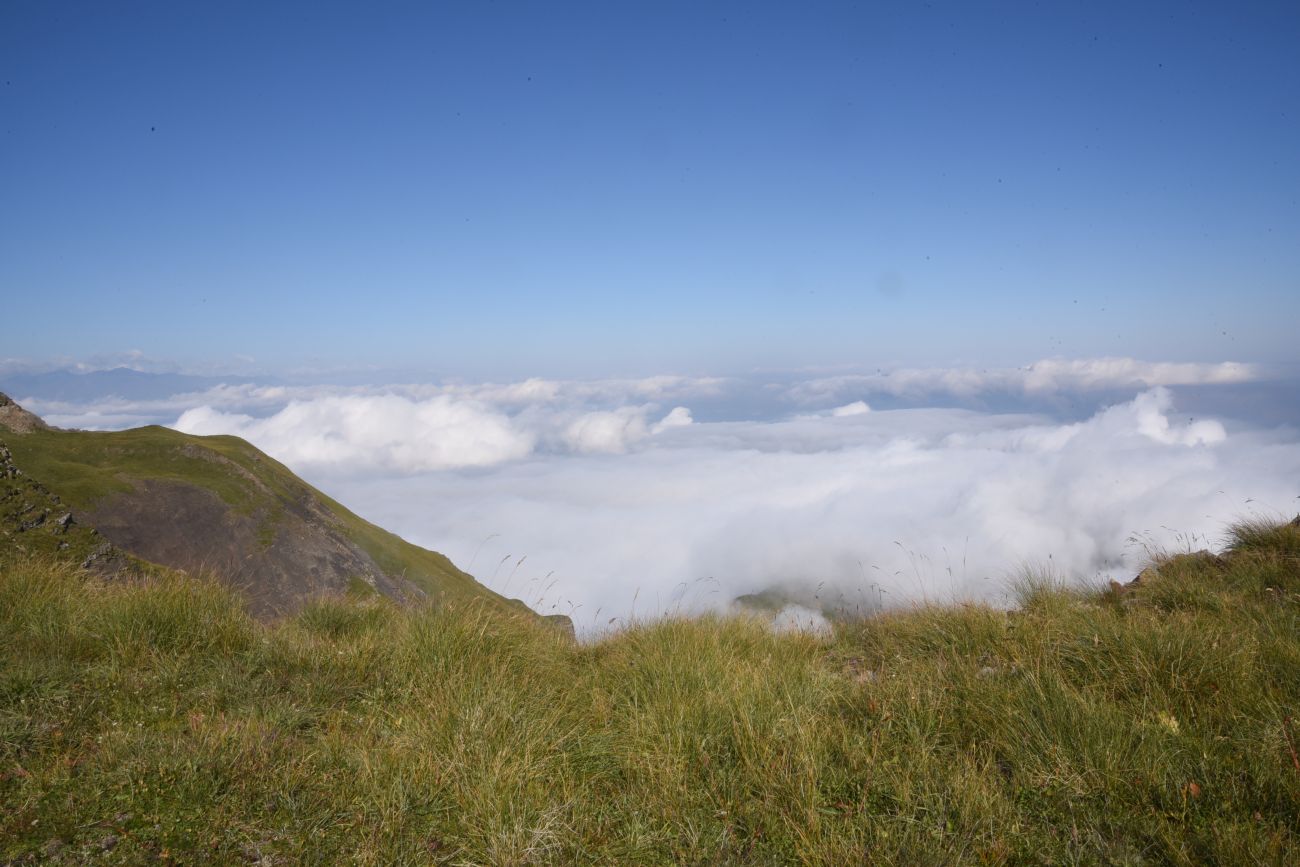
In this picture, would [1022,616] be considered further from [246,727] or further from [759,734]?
[246,727]

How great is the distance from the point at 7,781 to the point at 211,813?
1.34 m

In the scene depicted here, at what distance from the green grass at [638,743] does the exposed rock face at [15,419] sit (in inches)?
1331

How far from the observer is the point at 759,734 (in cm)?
415

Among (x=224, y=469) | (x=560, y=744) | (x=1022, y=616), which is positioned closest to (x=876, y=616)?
(x=1022, y=616)

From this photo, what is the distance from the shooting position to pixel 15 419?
1196 inches

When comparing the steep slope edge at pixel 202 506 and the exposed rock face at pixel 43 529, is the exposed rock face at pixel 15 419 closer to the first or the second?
the steep slope edge at pixel 202 506

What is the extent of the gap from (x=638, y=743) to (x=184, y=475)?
123 ft

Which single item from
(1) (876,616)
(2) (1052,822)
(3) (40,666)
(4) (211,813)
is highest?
(3) (40,666)

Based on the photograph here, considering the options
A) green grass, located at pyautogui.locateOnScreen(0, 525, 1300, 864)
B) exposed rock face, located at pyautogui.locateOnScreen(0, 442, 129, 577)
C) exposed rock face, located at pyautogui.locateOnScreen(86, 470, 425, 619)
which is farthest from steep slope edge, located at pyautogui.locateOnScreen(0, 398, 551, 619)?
green grass, located at pyautogui.locateOnScreen(0, 525, 1300, 864)

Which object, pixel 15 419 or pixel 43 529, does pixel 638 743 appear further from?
pixel 15 419

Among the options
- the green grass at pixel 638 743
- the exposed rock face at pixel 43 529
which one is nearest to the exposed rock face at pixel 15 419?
the exposed rock face at pixel 43 529

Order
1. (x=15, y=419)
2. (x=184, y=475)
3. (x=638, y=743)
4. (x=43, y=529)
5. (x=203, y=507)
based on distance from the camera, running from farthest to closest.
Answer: (x=184, y=475) → (x=15, y=419) → (x=203, y=507) → (x=43, y=529) → (x=638, y=743)

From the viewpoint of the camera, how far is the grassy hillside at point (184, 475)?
2703cm

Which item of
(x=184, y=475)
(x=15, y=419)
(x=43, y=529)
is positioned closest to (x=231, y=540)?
(x=184, y=475)
